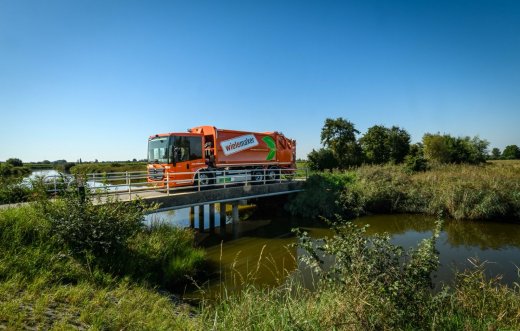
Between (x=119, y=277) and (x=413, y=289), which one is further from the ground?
(x=413, y=289)

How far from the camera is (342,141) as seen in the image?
41875 mm

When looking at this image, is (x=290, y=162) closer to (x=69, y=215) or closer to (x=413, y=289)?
(x=69, y=215)

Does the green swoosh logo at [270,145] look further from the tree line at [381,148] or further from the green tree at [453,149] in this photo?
the green tree at [453,149]

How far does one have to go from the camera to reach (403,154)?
4047cm

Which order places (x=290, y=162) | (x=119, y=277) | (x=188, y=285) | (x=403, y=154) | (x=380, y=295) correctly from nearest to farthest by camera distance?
(x=380, y=295)
(x=119, y=277)
(x=188, y=285)
(x=290, y=162)
(x=403, y=154)

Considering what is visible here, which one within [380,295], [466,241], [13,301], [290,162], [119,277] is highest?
[290,162]

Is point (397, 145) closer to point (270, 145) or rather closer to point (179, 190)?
point (270, 145)

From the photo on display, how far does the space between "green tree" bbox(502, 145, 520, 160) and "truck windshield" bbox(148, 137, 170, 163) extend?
7308 cm

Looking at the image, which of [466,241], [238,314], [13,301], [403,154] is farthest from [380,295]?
[403,154]

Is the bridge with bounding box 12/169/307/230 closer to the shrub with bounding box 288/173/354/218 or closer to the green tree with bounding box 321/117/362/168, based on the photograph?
the shrub with bounding box 288/173/354/218

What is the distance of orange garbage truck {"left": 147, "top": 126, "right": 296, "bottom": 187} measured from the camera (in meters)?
14.4

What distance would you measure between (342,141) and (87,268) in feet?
127

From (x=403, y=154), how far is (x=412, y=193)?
80.1 feet

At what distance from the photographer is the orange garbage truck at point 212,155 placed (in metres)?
14.4
